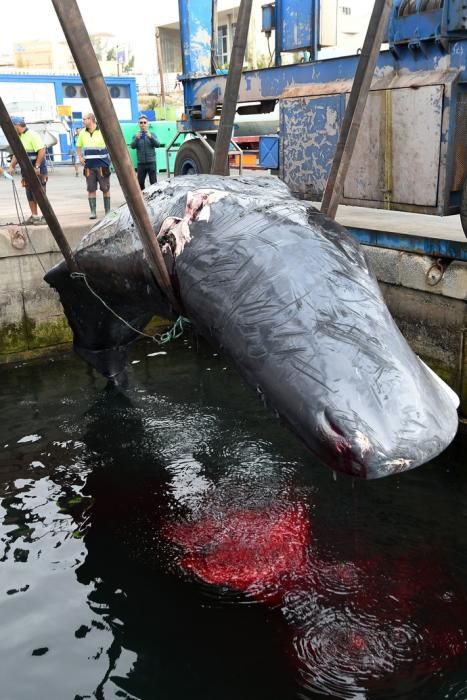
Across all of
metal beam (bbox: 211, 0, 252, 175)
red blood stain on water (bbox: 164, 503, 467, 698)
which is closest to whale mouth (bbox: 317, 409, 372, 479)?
red blood stain on water (bbox: 164, 503, 467, 698)

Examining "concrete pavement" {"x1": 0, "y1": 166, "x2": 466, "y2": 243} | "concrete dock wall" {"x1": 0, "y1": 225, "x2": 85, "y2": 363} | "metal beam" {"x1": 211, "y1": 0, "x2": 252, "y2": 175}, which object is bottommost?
"concrete dock wall" {"x1": 0, "y1": 225, "x2": 85, "y2": 363}

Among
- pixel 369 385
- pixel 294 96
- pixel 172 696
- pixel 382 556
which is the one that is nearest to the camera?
pixel 369 385

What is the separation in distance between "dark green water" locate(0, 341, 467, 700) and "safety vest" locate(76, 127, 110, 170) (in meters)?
6.04

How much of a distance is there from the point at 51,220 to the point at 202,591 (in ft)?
9.13

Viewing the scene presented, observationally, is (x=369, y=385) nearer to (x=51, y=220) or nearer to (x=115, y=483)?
(x=51, y=220)

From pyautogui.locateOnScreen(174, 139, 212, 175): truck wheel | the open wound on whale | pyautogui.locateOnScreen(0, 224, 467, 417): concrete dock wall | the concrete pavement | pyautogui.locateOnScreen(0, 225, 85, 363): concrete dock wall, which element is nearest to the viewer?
the open wound on whale

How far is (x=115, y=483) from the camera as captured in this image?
20.4ft

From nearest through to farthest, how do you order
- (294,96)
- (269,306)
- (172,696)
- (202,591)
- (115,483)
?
(269,306)
(172,696)
(202,591)
(115,483)
(294,96)

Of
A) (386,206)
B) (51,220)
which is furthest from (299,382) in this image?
(386,206)

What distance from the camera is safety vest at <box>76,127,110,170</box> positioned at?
40.0ft

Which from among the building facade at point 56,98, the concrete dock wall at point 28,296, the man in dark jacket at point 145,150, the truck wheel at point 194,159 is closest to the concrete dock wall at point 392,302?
the concrete dock wall at point 28,296

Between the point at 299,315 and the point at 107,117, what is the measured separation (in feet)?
4.37

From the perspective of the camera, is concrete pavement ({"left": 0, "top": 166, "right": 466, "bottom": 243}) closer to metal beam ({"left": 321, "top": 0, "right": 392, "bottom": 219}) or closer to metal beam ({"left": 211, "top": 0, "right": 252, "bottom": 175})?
metal beam ({"left": 211, "top": 0, "right": 252, "bottom": 175})

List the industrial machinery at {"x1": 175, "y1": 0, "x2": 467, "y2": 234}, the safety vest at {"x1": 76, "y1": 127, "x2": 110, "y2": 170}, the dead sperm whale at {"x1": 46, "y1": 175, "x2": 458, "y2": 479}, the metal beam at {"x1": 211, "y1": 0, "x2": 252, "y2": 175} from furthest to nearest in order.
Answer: the safety vest at {"x1": 76, "y1": 127, "x2": 110, "y2": 170} → the industrial machinery at {"x1": 175, "y1": 0, "x2": 467, "y2": 234} → the metal beam at {"x1": 211, "y1": 0, "x2": 252, "y2": 175} → the dead sperm whale at {"x1": 46, "y1": 175, "x2": 458, "y2": 479}
